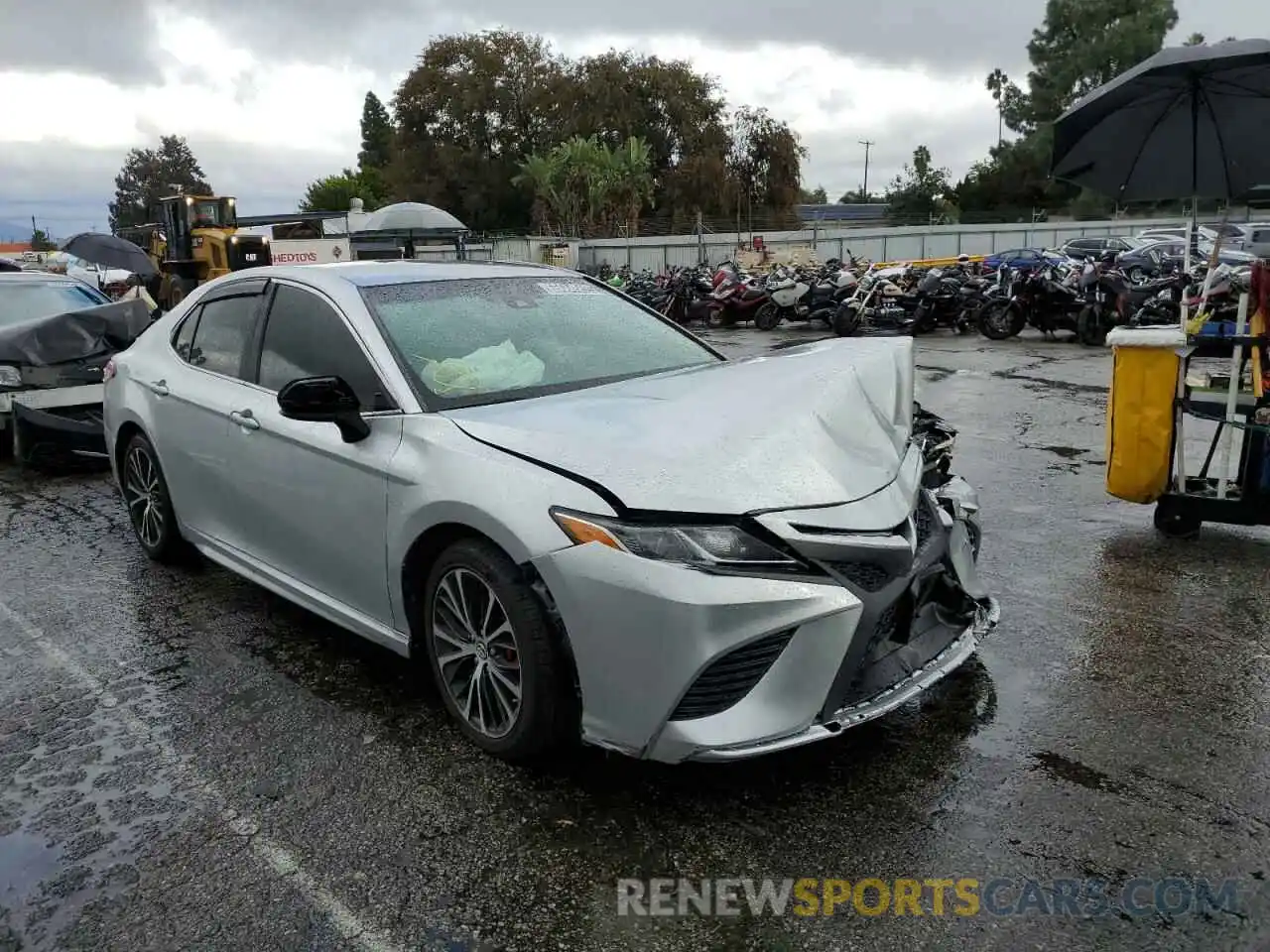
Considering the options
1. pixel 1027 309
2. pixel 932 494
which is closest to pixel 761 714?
pixel 932 494

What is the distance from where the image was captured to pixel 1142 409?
5348 millimetres

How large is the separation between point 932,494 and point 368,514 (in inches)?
80.6

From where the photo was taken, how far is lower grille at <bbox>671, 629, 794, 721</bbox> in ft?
8.71

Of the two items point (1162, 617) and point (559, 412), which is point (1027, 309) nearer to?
point (1162, 617)

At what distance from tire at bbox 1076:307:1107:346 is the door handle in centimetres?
1392

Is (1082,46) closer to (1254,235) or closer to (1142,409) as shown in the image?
(1254,235)

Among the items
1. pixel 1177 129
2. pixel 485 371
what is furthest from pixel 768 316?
pixel 485 371

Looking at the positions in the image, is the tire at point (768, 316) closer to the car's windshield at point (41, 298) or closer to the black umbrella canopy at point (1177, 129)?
the car's windshield at point (41, 298)

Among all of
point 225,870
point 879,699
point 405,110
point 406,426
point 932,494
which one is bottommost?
point 225,870

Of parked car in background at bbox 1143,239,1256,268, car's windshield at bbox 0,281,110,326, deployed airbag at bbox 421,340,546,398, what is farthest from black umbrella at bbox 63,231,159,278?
parked car in background at bbox 1143,239,1256,268

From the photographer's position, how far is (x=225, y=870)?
273 cm

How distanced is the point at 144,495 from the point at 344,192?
6991 cm

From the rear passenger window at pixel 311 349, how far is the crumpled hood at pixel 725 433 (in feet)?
1.50

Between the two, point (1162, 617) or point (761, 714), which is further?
point (1162, 617)
